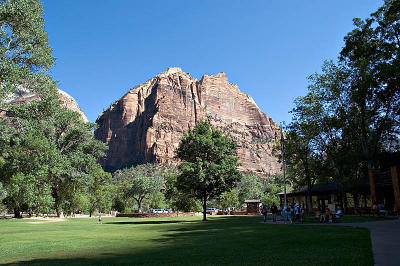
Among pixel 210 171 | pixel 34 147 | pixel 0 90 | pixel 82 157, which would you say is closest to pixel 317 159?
pixel 210 171

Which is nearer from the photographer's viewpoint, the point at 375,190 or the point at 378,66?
the point at 378,66

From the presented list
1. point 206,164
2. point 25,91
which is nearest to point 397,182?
point 206,164

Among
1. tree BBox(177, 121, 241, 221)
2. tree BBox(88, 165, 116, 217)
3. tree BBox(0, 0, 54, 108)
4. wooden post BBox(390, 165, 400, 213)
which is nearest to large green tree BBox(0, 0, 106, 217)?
tree BBox(0, 0, 54, 108)

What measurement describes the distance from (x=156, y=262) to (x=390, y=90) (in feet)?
81.4

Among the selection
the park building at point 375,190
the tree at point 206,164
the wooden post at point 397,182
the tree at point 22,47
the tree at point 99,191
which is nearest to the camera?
the tree at point 22,47

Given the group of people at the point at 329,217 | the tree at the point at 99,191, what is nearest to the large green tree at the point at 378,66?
the group of people at the point at 329,217

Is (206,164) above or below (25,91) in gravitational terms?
below

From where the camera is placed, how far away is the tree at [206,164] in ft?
117

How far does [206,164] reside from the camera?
3597cm

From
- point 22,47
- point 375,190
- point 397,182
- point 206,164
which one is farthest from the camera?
point 206,164

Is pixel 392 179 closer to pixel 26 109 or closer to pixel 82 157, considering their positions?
pixel 26 109

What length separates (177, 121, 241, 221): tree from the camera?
1404 inches

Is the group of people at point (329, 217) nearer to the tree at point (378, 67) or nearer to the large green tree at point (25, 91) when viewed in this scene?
the tree at point (378, 67)

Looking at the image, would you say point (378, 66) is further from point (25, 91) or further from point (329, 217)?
point (25, 91)
